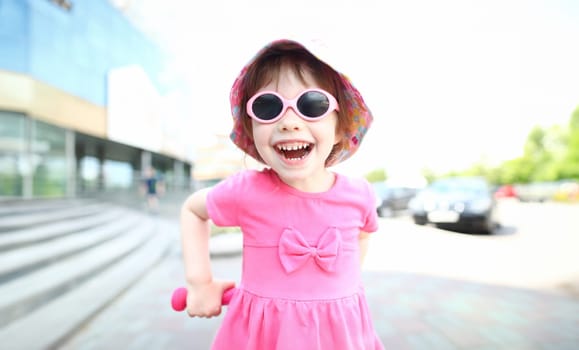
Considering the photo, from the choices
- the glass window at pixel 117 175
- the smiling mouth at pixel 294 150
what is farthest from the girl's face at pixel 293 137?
the glass window at pixel 117 175

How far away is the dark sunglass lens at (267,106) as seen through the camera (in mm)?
949

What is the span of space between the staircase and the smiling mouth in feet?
7.83

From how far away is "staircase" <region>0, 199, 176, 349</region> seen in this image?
262 cm

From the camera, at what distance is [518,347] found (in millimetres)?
2379

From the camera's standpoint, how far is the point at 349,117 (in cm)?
116

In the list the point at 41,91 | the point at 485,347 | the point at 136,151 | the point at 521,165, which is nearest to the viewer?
the point at 485,347

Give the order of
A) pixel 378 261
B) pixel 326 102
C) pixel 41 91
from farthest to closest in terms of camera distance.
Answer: pixel 41 91, pixel 378 261, pixel 326 102

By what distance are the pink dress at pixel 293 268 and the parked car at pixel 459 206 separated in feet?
23.3

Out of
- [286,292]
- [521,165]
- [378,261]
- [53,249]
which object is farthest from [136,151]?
[521,165]

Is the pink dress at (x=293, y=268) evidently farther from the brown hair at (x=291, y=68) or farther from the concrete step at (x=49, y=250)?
the concrete step at (x=49, y=250)

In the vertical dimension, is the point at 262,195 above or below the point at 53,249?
above

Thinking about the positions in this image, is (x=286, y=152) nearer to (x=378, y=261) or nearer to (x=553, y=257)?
(x=378, y=261)

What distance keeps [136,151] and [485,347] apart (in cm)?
1736

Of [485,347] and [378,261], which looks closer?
[485,347]
